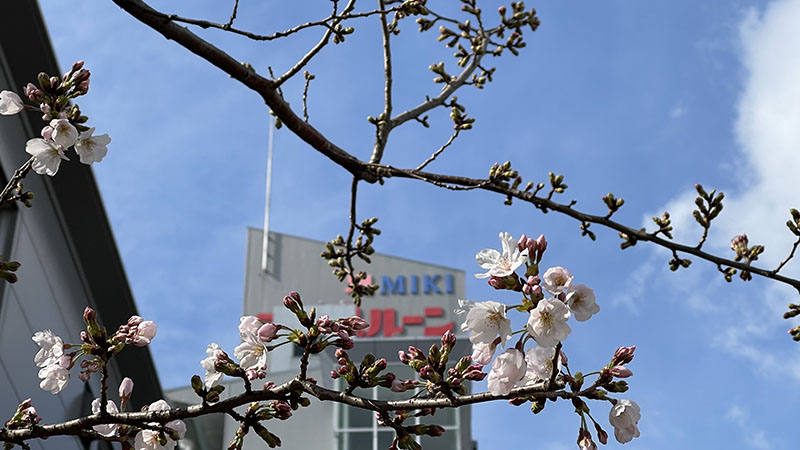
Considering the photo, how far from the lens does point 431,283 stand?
105 ft

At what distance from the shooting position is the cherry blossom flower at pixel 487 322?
1.99 metres

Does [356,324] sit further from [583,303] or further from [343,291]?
[343,291]

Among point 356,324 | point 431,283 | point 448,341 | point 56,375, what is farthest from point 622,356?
point 431,283

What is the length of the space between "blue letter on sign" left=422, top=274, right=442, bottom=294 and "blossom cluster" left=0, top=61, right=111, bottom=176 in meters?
29.0

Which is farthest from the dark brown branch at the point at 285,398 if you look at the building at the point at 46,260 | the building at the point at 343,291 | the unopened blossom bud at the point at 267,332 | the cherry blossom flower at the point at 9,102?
the building at the point at 343,291

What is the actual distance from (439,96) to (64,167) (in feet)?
12.3

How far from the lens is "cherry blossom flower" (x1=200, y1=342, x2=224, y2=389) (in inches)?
87.7

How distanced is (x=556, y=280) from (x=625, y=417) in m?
0.43

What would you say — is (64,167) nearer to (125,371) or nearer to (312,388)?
(125,371)

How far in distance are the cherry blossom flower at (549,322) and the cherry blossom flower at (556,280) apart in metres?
0.05

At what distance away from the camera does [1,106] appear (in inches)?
115

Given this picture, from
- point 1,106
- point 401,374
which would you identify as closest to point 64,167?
point 1,106

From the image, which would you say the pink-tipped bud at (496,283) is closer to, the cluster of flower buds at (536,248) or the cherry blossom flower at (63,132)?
the cluster of flower buds at (536,248)

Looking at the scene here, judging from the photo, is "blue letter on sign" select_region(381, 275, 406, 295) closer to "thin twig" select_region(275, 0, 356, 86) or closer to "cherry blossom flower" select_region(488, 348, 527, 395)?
"thin twig" select_region(275, 0, 356, 86)
